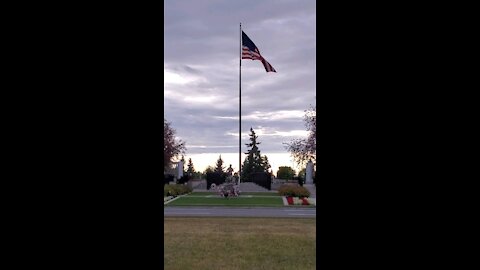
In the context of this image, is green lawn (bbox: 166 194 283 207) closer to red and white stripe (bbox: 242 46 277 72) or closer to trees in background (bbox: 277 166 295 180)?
red and white stripe (bbox: 242 46 277 72)

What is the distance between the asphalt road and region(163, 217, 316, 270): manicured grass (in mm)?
1560

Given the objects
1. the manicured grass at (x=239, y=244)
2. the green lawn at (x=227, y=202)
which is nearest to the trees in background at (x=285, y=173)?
the green lawn at (x=227, y=202)

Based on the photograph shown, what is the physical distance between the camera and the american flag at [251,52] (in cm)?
2344

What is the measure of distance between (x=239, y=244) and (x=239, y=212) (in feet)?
23.6

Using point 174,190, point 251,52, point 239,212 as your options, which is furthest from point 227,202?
point 251,52

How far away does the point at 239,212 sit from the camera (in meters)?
17.4

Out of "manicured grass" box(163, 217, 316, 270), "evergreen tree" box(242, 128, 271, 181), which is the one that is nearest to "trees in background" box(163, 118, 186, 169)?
"evergreen tree" box(242, 128, 271, 181)

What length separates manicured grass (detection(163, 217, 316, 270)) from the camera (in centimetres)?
838

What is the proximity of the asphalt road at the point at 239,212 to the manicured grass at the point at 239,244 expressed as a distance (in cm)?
156
